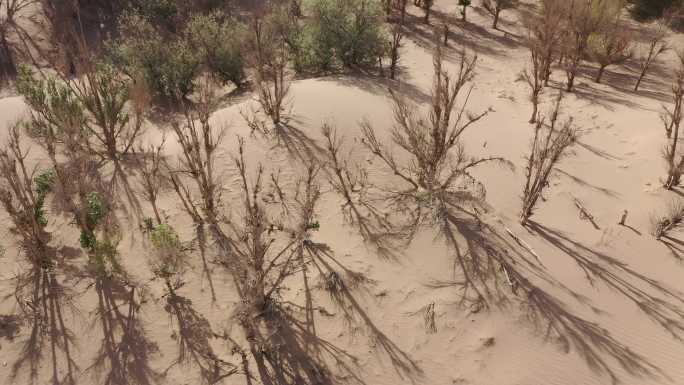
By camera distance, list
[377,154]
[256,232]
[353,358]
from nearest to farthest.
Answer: [256,232], [353,358], [377,154]

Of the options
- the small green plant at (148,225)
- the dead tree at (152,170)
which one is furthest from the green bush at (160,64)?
the small green plant at (148,225)

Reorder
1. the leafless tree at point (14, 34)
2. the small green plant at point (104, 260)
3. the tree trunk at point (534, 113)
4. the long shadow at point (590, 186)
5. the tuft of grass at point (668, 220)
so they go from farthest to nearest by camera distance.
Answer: the leafless tree at point (14, 34) < the tree trunk at point (534, 113) < the long shadow at point (590, 186) < the tuft of grass at point (668, 220) < the small green plant at point (104, 260)

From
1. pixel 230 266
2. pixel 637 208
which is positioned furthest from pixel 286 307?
pixel 637 208

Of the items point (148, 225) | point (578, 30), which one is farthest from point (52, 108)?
point (578, 30)

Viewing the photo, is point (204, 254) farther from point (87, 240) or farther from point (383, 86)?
point (383, 86)

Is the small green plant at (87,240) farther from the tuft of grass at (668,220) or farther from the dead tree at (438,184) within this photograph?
the tuft of grass at (668,220)

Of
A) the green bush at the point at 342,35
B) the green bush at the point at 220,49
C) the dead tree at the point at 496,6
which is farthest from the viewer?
the dead tree at the point at 496,6

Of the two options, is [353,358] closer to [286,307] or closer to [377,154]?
[286,307]
